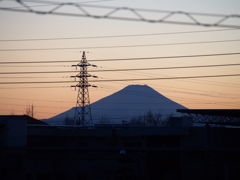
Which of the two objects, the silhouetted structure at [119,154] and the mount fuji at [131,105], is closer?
the silhouetted structure at [119,154]

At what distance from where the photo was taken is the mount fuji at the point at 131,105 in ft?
526

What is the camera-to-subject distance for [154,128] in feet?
103

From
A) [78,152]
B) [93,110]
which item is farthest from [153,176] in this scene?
[93,110]

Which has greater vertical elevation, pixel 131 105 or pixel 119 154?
pixel 131 105

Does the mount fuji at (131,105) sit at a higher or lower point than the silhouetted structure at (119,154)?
higher

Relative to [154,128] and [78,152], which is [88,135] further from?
[78,152]

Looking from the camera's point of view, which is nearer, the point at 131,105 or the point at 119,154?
the point at 119,154

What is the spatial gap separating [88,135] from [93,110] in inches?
5153

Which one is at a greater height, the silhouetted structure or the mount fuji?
the mount fuji

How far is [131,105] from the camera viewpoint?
581 feet

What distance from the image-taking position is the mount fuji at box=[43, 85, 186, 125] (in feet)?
526

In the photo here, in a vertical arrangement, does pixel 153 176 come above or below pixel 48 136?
below

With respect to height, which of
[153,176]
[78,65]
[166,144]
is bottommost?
[153,176]

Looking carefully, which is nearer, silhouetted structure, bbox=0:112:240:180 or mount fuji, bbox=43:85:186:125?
silhouetted structure, bbox=0:112:240:180
